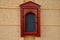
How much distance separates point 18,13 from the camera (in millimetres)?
1406

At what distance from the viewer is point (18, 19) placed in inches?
55.1

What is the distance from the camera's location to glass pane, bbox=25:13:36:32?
1.38 m

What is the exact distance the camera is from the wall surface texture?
1.39 metres

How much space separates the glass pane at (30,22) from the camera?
1.38m

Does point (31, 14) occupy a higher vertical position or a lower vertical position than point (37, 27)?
higher

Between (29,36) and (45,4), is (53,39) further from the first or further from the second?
(45,4)

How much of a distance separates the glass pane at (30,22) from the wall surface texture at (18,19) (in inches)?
3.3

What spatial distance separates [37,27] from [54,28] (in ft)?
0.61

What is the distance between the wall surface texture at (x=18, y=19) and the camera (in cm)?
139

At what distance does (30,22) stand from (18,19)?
13cm

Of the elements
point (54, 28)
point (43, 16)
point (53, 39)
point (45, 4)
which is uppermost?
point (45, 4)

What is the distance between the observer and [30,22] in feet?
4.54

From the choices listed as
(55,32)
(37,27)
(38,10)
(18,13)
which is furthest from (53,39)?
(18,13)

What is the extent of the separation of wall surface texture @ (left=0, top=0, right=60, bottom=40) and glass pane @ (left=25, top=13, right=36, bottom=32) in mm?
84
